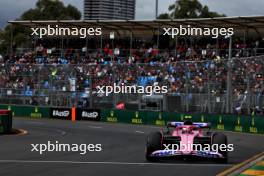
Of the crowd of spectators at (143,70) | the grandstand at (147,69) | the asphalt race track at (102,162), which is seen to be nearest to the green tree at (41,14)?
the grandstand at (147,69)

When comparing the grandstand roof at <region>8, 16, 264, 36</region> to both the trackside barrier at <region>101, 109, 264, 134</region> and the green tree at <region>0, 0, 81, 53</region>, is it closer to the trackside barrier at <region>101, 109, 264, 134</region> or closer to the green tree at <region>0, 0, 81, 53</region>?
the trackside barrier at <region>101, 109, 264, 134</region>

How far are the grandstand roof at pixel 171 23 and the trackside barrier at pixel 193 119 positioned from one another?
8.21 m

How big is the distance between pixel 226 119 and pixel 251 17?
A: 9.71m

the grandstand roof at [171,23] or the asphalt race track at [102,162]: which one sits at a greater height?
the grandstand roof at [171,23]

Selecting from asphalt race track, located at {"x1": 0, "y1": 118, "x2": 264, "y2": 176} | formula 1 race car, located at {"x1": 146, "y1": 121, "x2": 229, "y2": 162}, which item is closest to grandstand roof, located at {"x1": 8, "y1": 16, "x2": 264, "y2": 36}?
asphalt race track, located at {"x1": 0, "y1": 118, "x2": 264, "y2": 176}

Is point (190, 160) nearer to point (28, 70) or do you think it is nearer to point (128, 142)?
point (128, 142)

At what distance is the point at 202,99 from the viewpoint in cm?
2850

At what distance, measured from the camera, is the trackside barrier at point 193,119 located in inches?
1029

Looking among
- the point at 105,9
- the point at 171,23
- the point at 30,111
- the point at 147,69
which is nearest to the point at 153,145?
the point at 147,69

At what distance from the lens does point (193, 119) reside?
28359 mm

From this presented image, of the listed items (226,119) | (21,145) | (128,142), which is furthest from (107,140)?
(226,119)

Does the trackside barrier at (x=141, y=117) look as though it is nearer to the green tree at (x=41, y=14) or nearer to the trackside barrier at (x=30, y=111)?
the trackside barrier at (x=30, y=111)

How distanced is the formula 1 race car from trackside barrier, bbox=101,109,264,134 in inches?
329

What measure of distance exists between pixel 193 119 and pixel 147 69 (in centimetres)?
478
